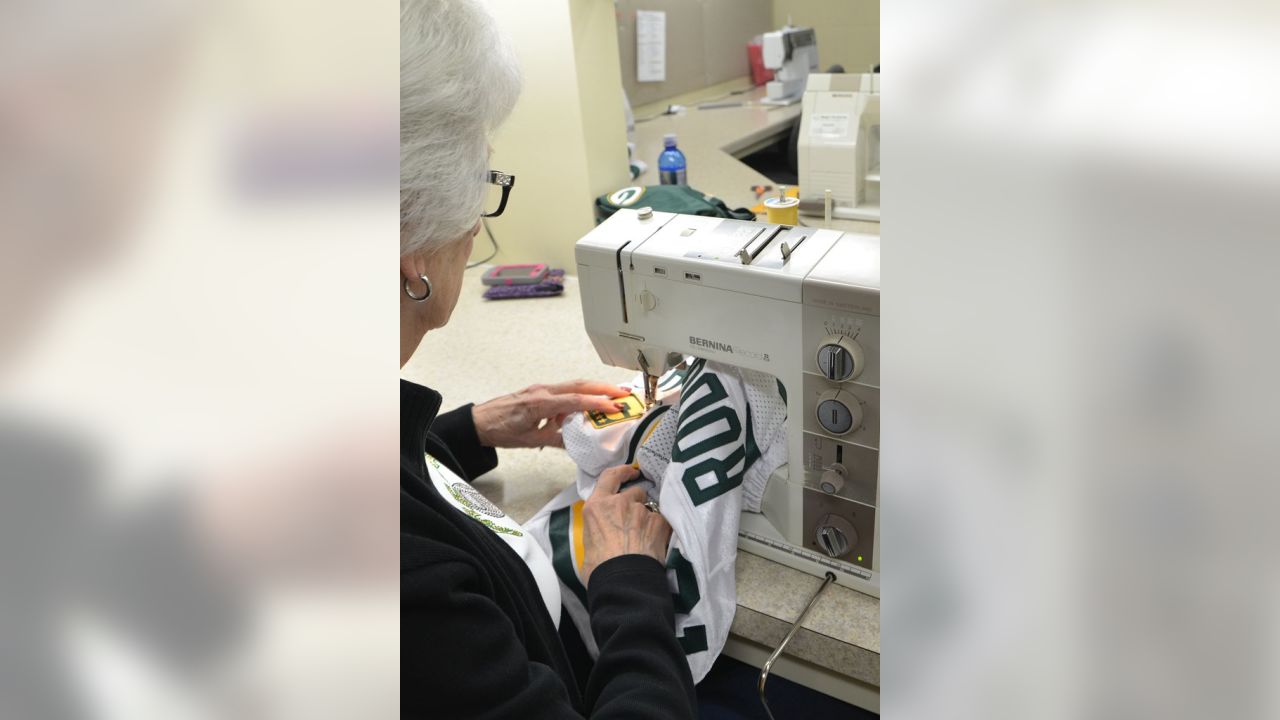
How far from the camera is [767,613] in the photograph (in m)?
1.09

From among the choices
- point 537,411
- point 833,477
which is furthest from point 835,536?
point 537,411

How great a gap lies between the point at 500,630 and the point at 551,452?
665mm

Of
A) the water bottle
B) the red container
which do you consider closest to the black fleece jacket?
the water bottle

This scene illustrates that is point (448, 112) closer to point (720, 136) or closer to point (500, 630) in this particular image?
point (500, 630)

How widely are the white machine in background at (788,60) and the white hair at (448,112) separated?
272 centimetres

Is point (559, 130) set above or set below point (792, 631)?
above

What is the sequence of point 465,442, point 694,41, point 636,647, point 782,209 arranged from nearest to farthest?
point 636,647 → point 465,442 → point 782,209 → point 694,41

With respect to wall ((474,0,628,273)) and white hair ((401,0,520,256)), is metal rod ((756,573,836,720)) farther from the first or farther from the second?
wall ((474,0,628,273))

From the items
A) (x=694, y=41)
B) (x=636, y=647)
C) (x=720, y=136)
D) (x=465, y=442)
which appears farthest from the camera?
(x=694, y=41)

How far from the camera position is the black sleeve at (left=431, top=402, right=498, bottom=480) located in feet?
4.32

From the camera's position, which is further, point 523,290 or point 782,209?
point 523,290

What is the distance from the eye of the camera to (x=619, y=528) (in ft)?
3.64
